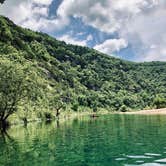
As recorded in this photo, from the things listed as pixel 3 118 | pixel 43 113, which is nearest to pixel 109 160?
pixel 3 118

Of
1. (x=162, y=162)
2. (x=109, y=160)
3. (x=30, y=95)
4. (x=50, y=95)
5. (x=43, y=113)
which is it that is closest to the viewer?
(x=162, y=162)

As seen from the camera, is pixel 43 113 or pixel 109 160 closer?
pixel 109 160

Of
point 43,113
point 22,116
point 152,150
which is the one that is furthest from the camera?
point 43,113

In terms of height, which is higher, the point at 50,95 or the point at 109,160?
the point at 50,95

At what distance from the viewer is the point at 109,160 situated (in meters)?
32.4

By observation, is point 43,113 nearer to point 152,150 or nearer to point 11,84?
point 11,84

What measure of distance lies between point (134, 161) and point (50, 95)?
151555 mm

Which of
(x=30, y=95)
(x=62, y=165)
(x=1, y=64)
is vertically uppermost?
(x=1, y=64)

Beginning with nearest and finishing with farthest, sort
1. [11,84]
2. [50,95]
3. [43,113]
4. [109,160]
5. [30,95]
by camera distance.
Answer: [109,160]
[11,84]
[30,95]
[43,113]
[50,95]

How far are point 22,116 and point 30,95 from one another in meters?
20.8

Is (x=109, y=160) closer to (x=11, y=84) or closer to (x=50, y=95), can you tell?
(x=11, y=84)

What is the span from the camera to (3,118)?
95.9m

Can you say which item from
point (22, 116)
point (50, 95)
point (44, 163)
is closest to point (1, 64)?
point (22, 116)

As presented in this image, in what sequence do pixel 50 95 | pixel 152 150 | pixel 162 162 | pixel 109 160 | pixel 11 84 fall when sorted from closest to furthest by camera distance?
1. pixel 162 162
2. pixel 109 160
3. pixel 152 150
4. pixel 11 84
5. pixel 50 95
